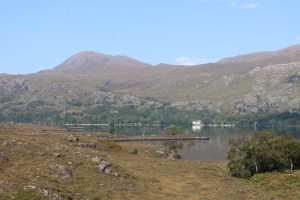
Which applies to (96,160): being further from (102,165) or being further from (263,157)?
(263,157)

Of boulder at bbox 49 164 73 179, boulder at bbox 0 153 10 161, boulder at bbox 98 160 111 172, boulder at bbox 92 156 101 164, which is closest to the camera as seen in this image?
boulder at bbox 49 164 73 179

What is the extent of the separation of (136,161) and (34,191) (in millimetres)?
37844

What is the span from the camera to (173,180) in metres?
69.2

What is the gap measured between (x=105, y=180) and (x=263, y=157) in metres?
40.9

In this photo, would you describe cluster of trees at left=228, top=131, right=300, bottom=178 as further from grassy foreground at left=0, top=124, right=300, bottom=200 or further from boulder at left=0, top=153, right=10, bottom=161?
boulder at left=0, top=153, right=10, bottom=161

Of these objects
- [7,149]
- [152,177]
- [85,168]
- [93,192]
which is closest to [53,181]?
[93,192]

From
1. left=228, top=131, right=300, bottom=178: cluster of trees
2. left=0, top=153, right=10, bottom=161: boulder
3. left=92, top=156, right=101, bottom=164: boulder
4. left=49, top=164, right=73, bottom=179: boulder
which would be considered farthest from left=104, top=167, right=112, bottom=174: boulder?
left=228, top=131, right=300, bottom=178: cluster of trees

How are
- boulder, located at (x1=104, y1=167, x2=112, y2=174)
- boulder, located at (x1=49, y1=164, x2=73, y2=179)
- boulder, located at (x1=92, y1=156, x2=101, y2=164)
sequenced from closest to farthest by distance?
boulder, located at (x1=49, y1=164, x2=73, y2=179)
boulder, located at (x1=104, y1=167, x2=112, y2=174)
boulder, located at (x1=92, y1=156, x2=101, y2=164)

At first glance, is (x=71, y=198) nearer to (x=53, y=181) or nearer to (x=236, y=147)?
(x=53, y=181)

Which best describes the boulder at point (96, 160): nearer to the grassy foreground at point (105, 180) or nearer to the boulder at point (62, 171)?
the grassy foreground at point (105, 180)

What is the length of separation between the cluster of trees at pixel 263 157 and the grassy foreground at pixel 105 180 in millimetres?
5496

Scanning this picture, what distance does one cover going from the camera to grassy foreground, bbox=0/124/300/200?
51.2 metres

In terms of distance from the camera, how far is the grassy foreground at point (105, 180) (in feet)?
168

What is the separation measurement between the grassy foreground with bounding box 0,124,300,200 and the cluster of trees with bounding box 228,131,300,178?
5.50 m
